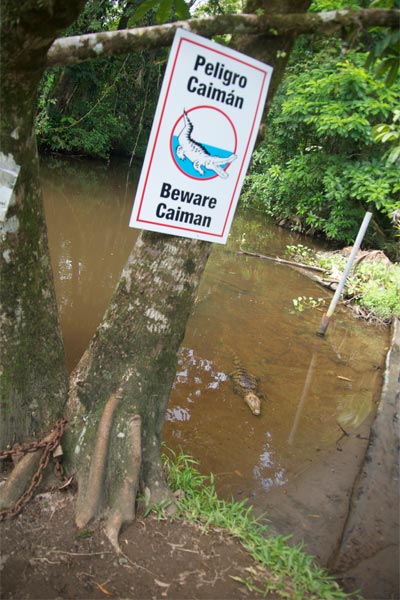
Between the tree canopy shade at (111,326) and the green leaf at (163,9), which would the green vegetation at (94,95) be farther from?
the tree canopy shade at (111,326)

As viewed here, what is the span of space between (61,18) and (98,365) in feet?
5.24

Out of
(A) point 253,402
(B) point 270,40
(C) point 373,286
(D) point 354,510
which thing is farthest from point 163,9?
(C) point 373,286

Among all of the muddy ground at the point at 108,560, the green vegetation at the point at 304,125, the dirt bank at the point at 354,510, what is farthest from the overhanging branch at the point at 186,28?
the green vegetation at the point at 304,125

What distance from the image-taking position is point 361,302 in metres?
7.84

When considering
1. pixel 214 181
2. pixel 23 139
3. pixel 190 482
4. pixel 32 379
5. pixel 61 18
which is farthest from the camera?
pixel 190 482

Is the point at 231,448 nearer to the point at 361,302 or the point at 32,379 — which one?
the point at 32,379

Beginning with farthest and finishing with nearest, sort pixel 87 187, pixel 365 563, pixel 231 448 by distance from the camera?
pixel 87 187, pixel 231 448, pixel 365 563

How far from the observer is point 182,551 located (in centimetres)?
222

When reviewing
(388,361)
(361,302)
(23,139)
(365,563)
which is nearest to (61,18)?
(23,139)

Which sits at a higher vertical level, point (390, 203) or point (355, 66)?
point (355, 66)

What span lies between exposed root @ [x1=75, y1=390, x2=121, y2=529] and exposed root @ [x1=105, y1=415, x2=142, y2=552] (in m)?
0.10

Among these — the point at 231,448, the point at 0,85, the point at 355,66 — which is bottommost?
the point at 231,448

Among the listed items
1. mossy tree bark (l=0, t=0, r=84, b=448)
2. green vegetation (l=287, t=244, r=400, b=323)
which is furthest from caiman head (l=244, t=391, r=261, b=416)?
green vegetation (l=287, t=244, r=400, b=323)

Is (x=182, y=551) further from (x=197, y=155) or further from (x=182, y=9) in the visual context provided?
(x=182, y=9)
